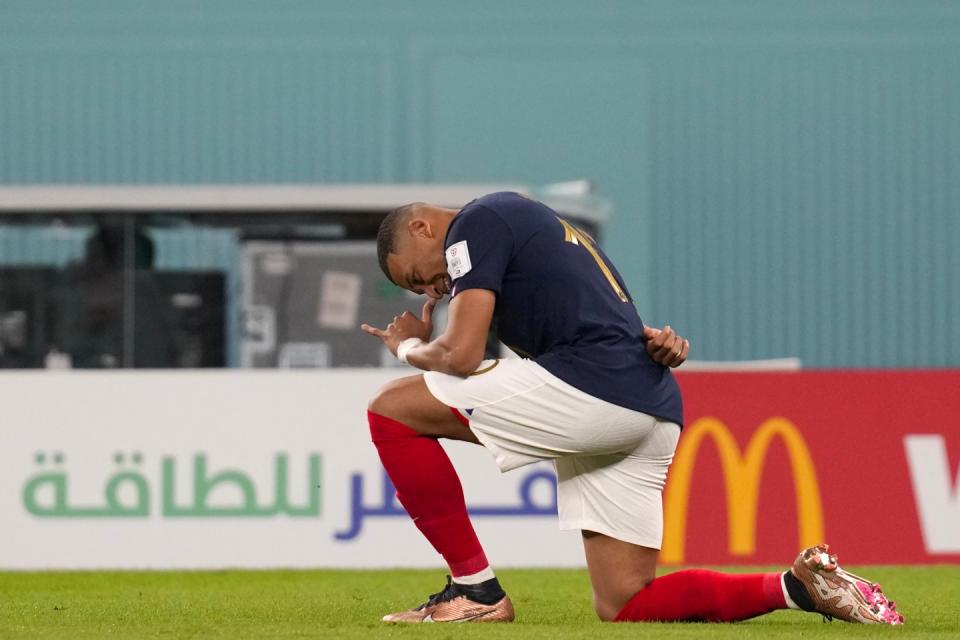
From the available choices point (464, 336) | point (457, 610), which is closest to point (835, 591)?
point (457, 610)

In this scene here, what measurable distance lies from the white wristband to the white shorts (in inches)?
2.7

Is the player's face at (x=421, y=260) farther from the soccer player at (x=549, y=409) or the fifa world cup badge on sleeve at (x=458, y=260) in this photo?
the fifa world cup badge on sleeve at (x=458, y=260)

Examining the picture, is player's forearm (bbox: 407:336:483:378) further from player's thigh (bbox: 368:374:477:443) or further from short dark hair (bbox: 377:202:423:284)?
short dark hair (bbox: 377:202:423:284)

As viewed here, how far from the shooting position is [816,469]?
5859 mm

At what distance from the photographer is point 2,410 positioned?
5938mm

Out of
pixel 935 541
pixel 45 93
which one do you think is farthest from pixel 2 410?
pixel 45 93

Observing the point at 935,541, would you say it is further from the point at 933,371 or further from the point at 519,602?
the point at 519,602

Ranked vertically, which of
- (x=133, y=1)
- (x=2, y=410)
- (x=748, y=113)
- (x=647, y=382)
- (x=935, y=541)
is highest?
(x=133, y=1)

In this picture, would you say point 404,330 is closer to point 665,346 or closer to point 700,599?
point 665,346

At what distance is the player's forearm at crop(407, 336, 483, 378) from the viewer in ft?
10.4

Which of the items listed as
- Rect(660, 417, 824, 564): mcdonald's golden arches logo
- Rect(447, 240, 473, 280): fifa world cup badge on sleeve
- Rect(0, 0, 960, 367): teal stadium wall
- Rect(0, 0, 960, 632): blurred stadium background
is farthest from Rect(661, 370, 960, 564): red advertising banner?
Rect(0, 0, 960, 367): teal stadium wall

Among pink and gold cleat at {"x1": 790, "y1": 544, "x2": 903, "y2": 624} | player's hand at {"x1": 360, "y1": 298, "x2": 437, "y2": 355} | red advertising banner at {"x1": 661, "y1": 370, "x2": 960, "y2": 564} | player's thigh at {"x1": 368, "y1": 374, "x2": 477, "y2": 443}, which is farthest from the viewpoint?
red advertising banner at {"x1": 661, "y1": 370, "x2": 960, "y2": 564}

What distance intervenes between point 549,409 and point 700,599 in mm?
558

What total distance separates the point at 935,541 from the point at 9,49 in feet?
36.8
